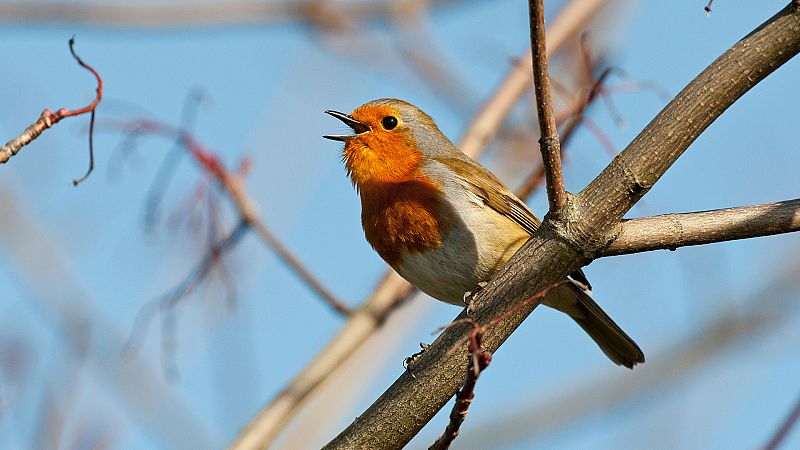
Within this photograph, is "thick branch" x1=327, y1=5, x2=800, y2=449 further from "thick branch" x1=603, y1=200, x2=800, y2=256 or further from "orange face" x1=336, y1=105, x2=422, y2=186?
"orange face" x1=336, y1=105, x2=422, y2=186

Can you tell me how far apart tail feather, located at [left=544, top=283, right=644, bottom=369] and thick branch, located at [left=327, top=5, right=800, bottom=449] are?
7.09 feet

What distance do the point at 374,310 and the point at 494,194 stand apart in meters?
1.08

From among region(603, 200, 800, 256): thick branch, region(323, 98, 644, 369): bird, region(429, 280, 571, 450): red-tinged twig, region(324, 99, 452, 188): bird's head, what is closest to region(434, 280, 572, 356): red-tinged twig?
region(429, 280, 571, 450): red-tinged twig

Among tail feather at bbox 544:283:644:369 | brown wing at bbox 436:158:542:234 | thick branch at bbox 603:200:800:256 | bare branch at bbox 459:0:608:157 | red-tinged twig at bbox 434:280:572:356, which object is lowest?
red-tinged twig at bbox 434:280:572:356

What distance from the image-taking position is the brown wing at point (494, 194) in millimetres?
5965

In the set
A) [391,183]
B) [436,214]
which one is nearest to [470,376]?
[436,214]

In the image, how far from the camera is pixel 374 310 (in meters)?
5.84

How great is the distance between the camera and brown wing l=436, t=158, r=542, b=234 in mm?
5965

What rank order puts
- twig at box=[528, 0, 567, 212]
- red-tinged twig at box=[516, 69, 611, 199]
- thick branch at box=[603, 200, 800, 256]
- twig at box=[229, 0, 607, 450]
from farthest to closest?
red-tinged twig at box=[516, 69, 611, 199]
twig at box=[229, 0, 607, 450]
thick branch at box=[603, 200, 800, 256]
twig at box=[528, 0, 567, 212]

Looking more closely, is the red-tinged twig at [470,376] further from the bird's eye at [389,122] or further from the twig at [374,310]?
the bird's eye at [389,122]

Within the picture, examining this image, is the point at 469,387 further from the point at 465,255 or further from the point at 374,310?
the point at 374,310

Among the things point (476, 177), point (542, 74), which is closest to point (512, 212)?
point (476, 177)

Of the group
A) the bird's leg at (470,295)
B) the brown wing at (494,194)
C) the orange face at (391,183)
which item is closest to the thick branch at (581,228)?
the bird's leg at (470,295)

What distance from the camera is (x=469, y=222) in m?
5.67
